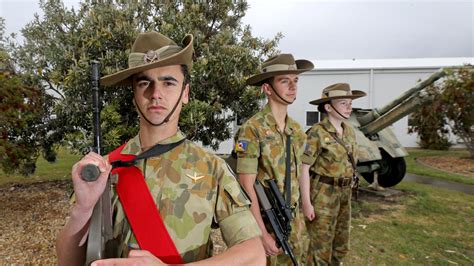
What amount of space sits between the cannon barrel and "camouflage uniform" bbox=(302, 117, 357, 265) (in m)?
3.72

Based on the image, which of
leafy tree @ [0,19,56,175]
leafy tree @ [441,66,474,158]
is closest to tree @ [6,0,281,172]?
leafy tree @ [0,19,56,175]

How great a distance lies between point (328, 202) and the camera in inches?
138

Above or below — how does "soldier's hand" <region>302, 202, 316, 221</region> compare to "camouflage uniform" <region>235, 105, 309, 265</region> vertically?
below

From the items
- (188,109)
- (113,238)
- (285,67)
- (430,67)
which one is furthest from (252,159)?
(430,67)

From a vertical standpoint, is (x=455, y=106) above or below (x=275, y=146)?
above

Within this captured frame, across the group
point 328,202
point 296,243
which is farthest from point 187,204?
point 328,202

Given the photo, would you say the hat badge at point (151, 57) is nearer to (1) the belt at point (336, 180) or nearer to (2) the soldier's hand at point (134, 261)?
(2) the soldier's hand at point (134, 261)

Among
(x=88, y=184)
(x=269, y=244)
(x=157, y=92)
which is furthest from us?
(x=269, y=244)

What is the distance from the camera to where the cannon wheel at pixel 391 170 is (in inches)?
291

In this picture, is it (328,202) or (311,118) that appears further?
(311,118)

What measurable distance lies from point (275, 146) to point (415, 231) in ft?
13.0

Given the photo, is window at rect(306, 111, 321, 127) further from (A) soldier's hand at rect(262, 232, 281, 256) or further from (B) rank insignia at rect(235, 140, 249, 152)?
(A) soldier's hand at rect(262, 232, 281, 256)

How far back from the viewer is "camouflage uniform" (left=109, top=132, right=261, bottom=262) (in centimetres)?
127

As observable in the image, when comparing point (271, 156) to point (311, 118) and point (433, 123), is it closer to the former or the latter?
point (433, 123)
